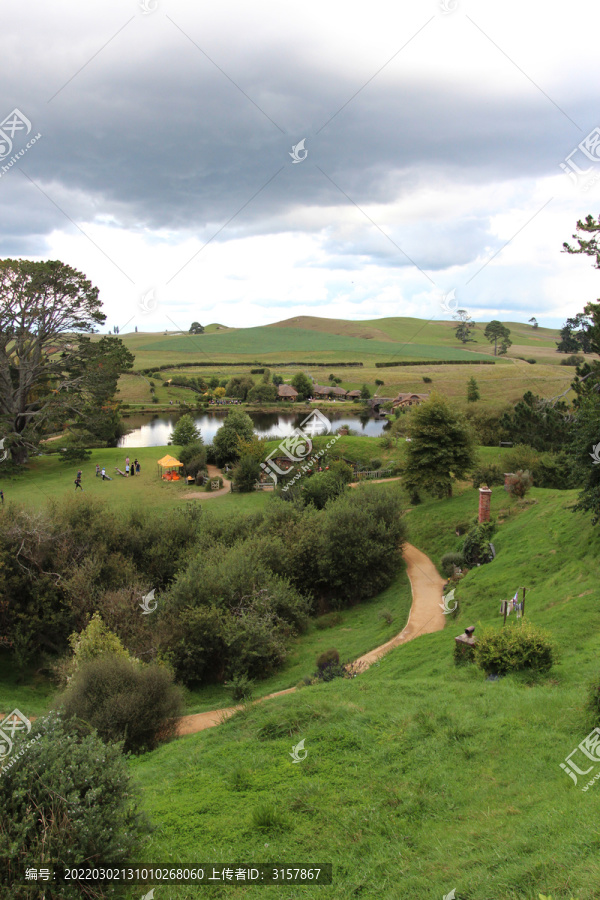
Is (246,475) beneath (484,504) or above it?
beneath

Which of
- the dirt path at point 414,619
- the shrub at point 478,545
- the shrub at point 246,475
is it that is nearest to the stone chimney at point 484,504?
the shrub at point 478,545

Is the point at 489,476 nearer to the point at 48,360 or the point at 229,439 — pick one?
the point at 229,439

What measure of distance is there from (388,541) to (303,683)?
11.7 metres

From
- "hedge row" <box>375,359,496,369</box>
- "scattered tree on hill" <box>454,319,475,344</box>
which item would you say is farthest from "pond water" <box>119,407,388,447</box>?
"scattered tree on hill" <box>454,319,475,344</box>

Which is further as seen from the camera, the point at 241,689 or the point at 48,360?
the point at 48,360

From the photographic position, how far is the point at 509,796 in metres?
6.66

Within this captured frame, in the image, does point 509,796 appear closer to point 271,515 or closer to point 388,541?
point 388,541

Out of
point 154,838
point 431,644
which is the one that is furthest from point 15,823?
point 431,644

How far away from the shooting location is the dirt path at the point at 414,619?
14.2m

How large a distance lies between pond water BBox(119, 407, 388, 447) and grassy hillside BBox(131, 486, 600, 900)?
56338 millimetres

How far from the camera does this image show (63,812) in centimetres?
552

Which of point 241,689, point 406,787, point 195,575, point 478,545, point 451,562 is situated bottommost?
point 241,689

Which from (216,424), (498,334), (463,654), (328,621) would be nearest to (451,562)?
(328,621)

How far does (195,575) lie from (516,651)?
12.7 metres
